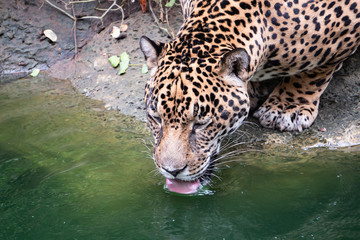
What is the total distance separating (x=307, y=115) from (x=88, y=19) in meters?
5.12

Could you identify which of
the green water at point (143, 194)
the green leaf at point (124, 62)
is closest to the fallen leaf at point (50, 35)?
the green leaf at point (124, 62)

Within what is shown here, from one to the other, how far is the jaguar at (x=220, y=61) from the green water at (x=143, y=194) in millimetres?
402

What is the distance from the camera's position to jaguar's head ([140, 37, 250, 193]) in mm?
4402

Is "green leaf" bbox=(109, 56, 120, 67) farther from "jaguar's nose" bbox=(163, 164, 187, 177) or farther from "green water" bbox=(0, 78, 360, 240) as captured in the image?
"jaguar's nose" bbox=(163, 164, 187, 177)

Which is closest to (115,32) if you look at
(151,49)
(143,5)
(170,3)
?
(143,5)

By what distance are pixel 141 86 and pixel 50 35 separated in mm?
2843

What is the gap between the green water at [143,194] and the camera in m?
4.41

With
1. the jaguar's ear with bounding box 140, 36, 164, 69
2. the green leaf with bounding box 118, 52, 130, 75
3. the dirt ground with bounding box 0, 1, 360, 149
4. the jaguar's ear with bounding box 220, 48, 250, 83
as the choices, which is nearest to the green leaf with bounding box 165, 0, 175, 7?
the dirt ground with bounding box 0, 1, 360, 149

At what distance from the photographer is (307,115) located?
20.6 feet

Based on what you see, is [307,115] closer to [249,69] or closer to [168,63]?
[249,69]

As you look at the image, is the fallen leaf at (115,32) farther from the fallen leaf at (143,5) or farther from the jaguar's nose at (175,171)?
the jaguar's nose at (175,171)

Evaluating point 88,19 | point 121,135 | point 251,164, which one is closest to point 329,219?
point 251,164

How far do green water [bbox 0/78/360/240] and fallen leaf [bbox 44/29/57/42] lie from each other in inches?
126

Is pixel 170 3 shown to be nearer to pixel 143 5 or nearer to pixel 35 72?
pixel 143 5
